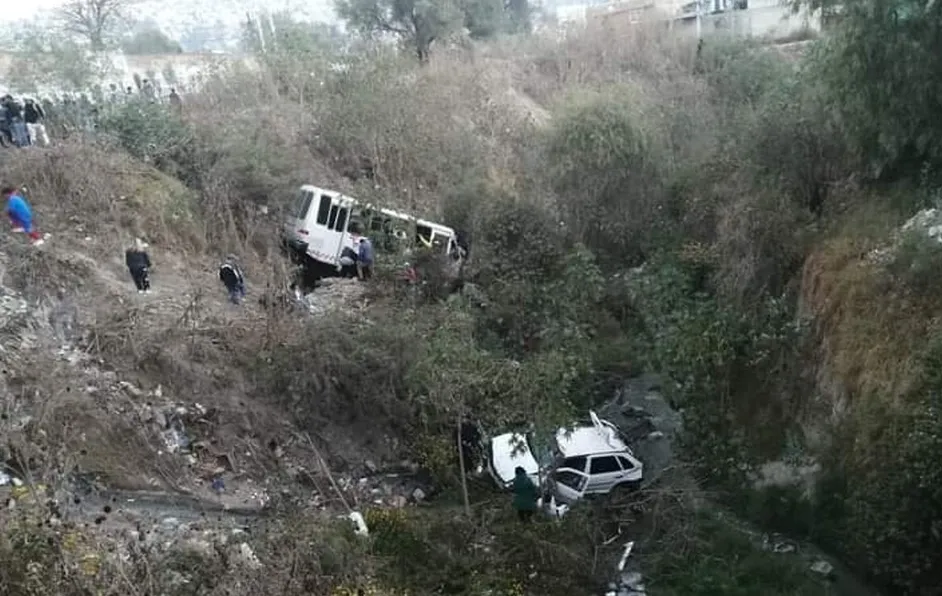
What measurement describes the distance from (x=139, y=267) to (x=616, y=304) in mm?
8120

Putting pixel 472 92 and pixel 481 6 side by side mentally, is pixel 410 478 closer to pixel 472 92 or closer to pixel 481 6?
pixel 472 92

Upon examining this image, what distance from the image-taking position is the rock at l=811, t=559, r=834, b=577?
9.89m

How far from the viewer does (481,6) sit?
3334 centimetres

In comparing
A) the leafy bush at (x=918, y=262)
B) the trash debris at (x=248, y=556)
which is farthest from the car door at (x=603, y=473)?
the trash debris at (x=248, y=556)

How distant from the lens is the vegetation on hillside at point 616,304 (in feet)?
29.8

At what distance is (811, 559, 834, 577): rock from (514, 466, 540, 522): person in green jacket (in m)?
3.42

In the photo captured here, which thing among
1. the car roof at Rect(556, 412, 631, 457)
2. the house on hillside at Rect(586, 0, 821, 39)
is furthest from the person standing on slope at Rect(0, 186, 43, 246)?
the house on hillside at Rect(586, 0, 821, 39)

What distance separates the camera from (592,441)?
38.4 feet

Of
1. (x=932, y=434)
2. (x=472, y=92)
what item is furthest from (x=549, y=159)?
(x=932, y=434)

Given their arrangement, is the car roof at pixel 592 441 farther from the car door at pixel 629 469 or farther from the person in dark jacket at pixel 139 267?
the person in dark jacket at pixel 139 267

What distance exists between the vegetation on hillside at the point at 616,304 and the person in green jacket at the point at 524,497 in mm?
316

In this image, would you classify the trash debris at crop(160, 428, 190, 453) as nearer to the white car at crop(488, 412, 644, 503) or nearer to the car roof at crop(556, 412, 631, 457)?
the white car at crop(488, 412, 644, 503)

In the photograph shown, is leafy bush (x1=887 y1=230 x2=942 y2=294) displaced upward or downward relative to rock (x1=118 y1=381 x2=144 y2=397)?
upward

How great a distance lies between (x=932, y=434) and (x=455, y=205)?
10616 mm
